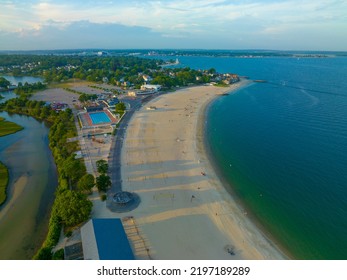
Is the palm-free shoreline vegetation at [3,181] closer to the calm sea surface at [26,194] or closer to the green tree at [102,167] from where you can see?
the calm sea surface at [26,194]

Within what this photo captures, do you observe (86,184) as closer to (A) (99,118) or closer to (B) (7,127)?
(A) (99,118)

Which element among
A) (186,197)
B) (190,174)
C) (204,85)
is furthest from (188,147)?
(204,85)

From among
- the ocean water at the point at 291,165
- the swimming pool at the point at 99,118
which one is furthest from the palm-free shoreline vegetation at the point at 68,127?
the ocean water at the point at 291,165

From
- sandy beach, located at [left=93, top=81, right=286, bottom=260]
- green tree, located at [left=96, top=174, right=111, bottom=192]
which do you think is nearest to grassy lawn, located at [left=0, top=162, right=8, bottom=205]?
green tree, located at [left=96, top=174, right=111, bottom=192]

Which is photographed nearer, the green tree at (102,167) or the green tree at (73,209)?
the green tree at (73,209)

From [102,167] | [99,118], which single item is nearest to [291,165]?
[102,167]

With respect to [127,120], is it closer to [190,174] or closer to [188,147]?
[188,147]

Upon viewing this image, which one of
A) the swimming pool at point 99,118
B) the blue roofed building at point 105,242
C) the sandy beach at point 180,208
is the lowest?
the sandy beach at point 180,208
